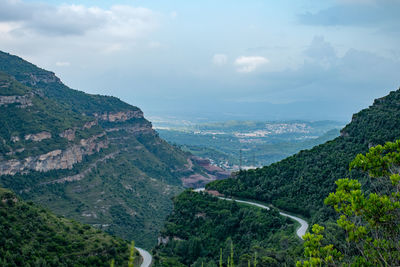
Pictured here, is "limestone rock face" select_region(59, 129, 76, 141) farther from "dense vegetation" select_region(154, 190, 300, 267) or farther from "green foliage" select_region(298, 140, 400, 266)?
"green foliage" select_region(298, 140, 400, 266)

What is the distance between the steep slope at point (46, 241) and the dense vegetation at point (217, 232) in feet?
22.9

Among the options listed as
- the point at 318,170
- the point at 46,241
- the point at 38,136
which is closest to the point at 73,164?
the point at 38,136

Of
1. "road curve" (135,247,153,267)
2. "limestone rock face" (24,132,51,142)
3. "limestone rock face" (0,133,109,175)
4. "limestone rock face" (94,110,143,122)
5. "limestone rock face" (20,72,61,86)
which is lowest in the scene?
"road curve" (135,247,153,267)

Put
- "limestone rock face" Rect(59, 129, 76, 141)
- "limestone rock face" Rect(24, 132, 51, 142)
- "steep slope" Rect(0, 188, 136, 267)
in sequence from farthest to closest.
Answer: "limestone rock face" Rect(59, 129, 76, 141) < "limestone rock face" Rect(24, 132, 51, 142) < "steep slope" Rect(0, 188, 136, 267)

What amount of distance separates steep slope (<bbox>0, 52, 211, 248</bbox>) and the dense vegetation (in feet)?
43.6

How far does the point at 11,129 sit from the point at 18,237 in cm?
4987

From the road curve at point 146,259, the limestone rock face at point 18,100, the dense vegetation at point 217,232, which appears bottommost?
the road curve at point 146,259

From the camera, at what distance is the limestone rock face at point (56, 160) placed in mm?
78875

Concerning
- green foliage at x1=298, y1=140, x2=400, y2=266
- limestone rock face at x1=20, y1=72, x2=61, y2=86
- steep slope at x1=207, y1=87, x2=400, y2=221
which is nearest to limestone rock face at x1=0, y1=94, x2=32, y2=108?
limestone rock face at x1=20, y1=72, x2=61, y2=86

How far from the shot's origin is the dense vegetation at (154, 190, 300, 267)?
1847 inches

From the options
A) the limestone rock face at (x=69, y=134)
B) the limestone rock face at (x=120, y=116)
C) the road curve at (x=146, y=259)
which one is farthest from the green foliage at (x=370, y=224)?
the limestone rock face at (x=120, y=116)

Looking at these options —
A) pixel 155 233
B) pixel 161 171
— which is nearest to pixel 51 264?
pixel 155 233

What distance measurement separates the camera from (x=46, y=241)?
42.5 m

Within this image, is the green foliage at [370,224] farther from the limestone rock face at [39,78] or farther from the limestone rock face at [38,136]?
the limestone rock face at [39,78]
